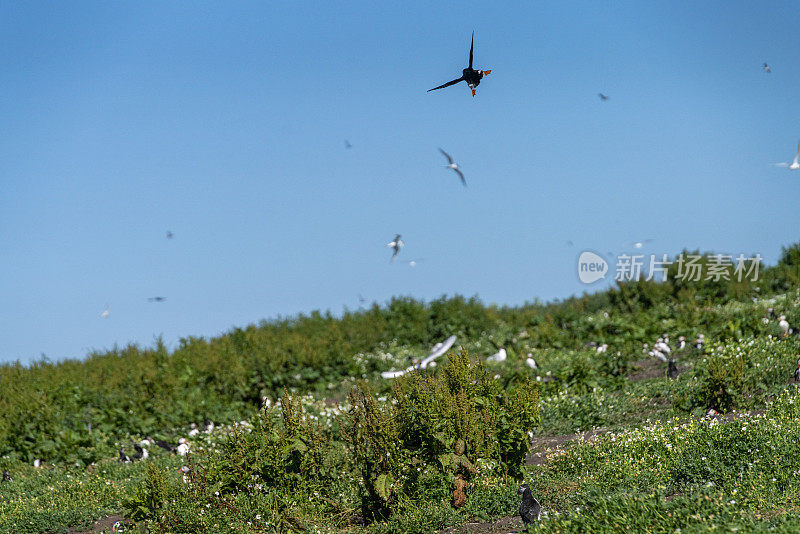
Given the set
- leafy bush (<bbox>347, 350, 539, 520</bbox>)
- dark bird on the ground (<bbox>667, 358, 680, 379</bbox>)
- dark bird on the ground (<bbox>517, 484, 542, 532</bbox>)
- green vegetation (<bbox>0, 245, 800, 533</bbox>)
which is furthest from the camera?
dark bird on the ground (<bbox>667, 358, 680, 379</bbox>)

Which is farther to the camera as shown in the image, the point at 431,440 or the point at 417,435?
the point at 417,435

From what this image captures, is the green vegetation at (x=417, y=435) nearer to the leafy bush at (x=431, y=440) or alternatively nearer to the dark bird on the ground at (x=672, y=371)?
the leafy bush at (x=431, y=440)

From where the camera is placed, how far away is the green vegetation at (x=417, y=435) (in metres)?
6.57

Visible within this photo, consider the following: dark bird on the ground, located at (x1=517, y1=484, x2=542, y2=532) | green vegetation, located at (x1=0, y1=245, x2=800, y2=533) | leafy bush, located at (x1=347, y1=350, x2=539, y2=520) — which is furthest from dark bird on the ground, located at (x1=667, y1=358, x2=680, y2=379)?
dark bird on the ground, located at (x1=517, y1=484, x2=542, y2=532)

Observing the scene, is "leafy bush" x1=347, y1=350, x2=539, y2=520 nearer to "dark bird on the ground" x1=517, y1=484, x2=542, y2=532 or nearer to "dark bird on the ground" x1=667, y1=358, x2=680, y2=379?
"dark bird on the ground" x1=517, y1=484, x2=542, y2=532

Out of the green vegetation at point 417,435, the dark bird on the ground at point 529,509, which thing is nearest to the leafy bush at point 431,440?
the green vegetation at point 417,435

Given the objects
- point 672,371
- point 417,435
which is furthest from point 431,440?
point 672,371

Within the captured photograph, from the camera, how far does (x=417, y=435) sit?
23.2 feet

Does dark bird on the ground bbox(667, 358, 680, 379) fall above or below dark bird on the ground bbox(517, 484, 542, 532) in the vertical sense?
above

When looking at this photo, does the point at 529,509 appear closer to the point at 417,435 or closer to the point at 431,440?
the point at 431,440

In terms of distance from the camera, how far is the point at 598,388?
35.2 feet

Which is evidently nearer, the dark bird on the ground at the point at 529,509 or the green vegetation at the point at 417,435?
the dark bird on the ground at the point at 529,509

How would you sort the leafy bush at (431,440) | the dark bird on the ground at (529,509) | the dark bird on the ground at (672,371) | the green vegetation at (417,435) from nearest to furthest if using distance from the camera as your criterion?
the dark bird on the ground at (529,509)
the green vegetation at (417,435)
the leafy bush at (431,440)
the dark bird on the ground at (672,371)

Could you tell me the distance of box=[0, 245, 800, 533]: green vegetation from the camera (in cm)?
657
